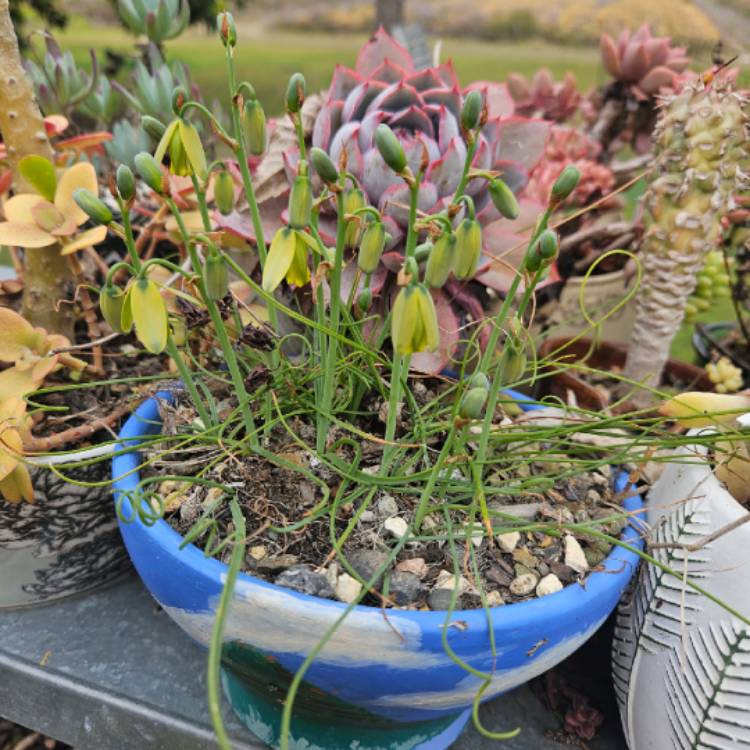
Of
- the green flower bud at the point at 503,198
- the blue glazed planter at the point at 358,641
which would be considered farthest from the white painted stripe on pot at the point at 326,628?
the green flower bud at the point at 503,198

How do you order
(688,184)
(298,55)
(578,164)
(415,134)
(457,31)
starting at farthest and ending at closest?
(457,31)
(298,55)
(578,164)
(688,184)
(415,134)

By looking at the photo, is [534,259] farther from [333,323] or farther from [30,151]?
[30,151]

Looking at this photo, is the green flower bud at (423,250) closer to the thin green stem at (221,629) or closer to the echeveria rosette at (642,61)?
the thin green stem at (221,629)

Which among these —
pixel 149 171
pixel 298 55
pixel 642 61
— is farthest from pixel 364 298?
pixel 298 55

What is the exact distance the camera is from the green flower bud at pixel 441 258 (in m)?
0.33

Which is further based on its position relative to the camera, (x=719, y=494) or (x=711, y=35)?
(x=711, y=35)

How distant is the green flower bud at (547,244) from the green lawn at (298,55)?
4135 millimetres

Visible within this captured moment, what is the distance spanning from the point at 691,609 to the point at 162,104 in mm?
608

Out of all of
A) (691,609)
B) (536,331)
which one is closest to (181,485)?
(691,609)

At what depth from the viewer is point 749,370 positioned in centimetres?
85

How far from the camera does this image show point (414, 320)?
0.31 meters

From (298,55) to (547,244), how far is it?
20.4 ft

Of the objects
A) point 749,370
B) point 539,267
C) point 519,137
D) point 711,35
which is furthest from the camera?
point 711,35

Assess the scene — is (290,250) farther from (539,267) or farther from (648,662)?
(648,662)
